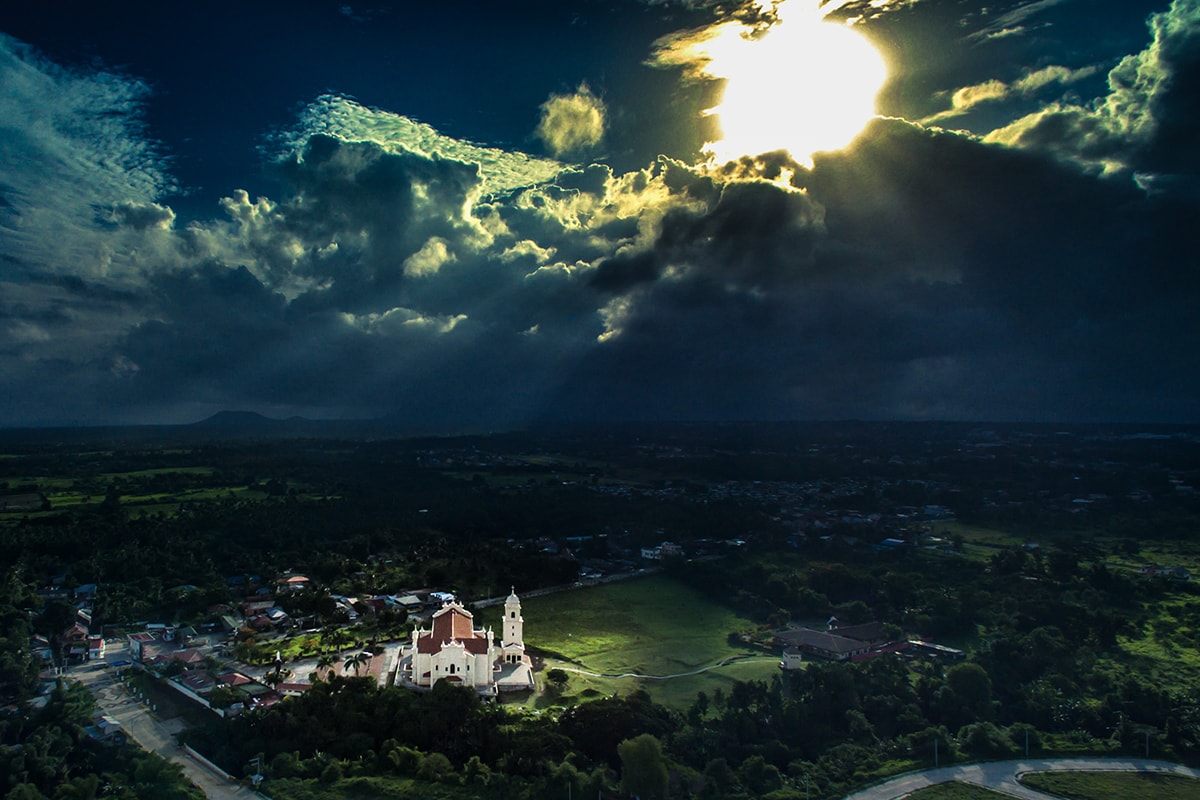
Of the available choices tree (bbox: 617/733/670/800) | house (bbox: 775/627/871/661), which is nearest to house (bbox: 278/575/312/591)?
house (bbox: 775/627/871/661)

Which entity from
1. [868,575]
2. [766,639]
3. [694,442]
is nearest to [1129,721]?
[766,639]

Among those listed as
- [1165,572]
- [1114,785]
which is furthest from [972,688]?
[1165,572]

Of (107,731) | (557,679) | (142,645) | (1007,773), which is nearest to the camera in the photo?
(1007,773)

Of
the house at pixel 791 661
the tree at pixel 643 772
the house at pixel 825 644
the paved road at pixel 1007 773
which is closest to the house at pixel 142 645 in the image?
the tree at pixel 643 772

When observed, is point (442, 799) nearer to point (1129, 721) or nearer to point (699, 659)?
point (699, 659)

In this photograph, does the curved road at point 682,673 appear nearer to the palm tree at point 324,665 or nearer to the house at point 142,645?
the palm tree at point 324,665

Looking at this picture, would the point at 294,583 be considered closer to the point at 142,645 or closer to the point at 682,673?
the point at 142,645
